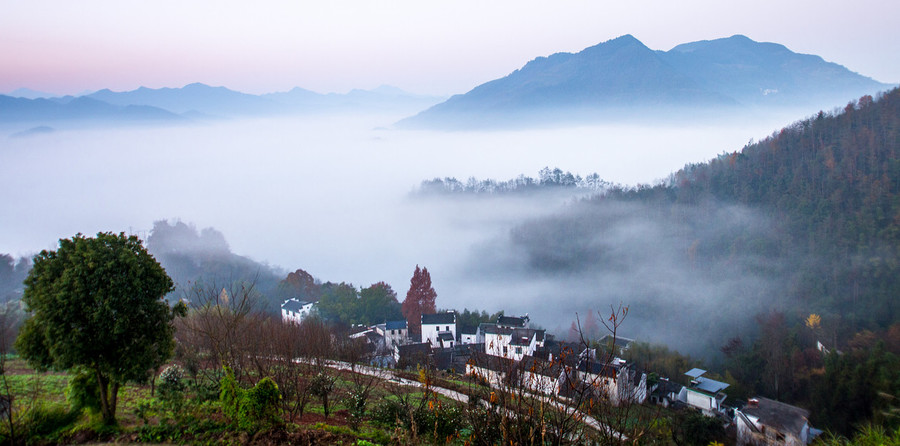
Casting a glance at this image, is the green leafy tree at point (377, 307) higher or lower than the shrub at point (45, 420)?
→ lower

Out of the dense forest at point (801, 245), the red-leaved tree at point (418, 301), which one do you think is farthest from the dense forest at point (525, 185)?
the red-leaved tree at point (418, 301)

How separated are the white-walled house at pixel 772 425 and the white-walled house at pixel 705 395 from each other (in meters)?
1.95

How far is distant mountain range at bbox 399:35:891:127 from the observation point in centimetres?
12400

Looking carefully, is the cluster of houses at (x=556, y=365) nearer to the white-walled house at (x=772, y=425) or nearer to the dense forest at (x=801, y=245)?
the white-walled house at (x=772, y=425)

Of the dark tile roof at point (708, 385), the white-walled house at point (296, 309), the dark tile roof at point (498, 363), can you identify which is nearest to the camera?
the dark tile roof at point (498, 363)

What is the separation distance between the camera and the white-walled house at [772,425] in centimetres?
1553

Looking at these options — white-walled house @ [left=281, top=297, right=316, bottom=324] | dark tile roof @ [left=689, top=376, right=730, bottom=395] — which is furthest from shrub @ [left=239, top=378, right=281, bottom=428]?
white-walled house @ [left=281, top=297, right=316, bottom=324]

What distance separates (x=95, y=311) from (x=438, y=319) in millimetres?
21688

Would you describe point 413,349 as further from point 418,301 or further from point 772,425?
point 772,425

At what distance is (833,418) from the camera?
63.3ft

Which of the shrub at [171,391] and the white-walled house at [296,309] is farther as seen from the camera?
the white-walled house at [296,309]

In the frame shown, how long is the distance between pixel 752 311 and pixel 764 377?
1322 centimetres

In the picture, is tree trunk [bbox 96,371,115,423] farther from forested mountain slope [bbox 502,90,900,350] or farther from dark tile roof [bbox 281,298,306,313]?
forested mountain slope [bbox 502,90,900,350]

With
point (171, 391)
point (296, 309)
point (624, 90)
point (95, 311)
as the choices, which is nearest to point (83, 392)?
point (171, 391)
